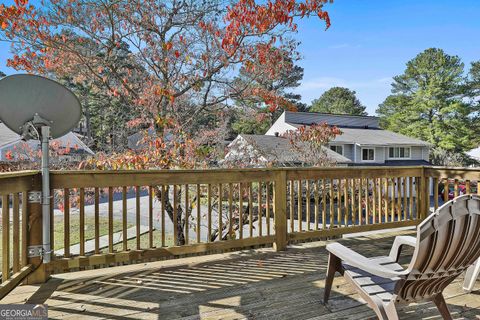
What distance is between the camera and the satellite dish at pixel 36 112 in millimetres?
2582

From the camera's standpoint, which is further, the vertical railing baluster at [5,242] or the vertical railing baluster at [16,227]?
the vertical railing baluster at [16,227]

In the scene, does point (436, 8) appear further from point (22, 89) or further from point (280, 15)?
point (22, 89)

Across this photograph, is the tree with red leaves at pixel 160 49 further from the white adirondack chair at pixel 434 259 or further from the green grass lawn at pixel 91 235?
the white adirondack chair at pixel 434 259

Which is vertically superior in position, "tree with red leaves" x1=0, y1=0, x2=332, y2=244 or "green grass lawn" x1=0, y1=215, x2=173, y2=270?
"tree with red leaves" x1=0, y1=0, x2=332, y2=244

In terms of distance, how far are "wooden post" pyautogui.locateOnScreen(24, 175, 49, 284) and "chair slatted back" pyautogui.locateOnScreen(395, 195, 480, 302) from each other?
290 centimetres

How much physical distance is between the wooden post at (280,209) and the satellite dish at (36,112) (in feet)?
7.95

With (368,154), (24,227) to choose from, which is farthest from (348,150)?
(24,227)

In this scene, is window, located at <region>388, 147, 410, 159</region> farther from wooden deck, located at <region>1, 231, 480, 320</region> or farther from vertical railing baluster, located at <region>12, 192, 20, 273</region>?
vertical railing baluster, located at <region>12, 192, 20, 273</region>

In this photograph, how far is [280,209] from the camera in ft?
12.2

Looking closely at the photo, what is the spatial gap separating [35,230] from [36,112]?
1064 millimetres

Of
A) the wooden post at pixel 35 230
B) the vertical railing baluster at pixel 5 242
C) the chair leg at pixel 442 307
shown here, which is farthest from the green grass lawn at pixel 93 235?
the chair leg at pixel 442 307

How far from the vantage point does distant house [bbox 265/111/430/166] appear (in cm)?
1964

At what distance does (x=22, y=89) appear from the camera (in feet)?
8.59

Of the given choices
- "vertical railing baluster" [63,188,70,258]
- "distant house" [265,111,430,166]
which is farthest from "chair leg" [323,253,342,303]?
"distant house" [265,111,430,166]
